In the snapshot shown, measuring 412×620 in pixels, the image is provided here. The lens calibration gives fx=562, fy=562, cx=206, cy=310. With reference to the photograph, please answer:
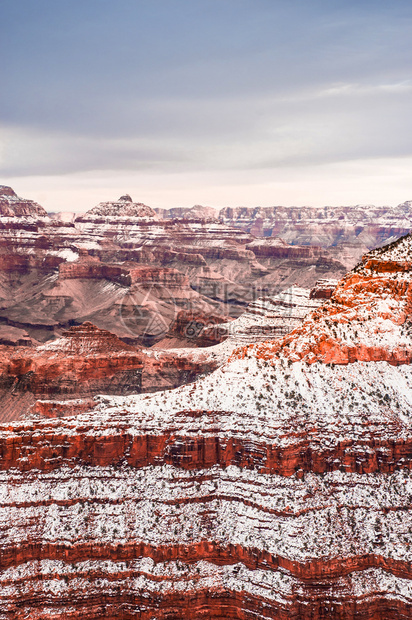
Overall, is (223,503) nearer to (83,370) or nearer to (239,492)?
(239,492)

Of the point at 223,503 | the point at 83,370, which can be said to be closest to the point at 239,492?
the point at 223,503

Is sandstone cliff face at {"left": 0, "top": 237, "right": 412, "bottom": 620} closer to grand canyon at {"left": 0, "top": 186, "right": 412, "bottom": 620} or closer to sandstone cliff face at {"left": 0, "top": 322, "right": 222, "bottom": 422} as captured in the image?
grand canyon at {"left": 0, "top": 186, "right": 412, "bottom": 620}

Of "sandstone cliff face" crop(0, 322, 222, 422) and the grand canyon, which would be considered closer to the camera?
the grand canyon

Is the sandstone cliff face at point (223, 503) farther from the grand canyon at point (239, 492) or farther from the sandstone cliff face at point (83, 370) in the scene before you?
the sandstone cliff face at point (83, 370)

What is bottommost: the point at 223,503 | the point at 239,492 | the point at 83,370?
the point at 83,370

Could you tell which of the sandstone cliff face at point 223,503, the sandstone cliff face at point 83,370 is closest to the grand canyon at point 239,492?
the sandstone cliff face at point 223,503

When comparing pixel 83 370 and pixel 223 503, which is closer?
pixel 223 503

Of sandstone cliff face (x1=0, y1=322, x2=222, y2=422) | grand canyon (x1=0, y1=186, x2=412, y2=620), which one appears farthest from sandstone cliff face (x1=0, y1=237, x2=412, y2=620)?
sandstone cliff face (x1=0, y1=322, x2=222, y2=422)

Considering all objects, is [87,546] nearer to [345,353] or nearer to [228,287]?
[345,353]
